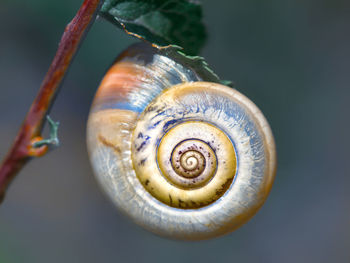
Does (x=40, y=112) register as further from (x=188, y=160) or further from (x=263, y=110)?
(x=263, y=110)

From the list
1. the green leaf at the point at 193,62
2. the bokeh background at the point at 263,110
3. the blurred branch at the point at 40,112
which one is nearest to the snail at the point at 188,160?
the green leaf at the point at 193,62

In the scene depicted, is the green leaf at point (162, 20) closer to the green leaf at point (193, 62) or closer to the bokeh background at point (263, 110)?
the green leaf at point (193, 62)

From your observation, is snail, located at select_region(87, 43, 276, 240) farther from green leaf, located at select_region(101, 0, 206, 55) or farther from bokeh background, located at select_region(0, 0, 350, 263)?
bokeh background, located at select_region(0, 0, 350, 263)

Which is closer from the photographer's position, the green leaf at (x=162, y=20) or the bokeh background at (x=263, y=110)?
the green leaf at (x=162, y=20)

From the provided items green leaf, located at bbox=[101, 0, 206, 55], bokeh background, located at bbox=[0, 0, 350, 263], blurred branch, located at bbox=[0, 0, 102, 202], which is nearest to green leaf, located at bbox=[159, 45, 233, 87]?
green leaf, located at bbox=[101, 0, 206, 55]

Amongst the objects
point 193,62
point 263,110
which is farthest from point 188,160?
point 263,110
